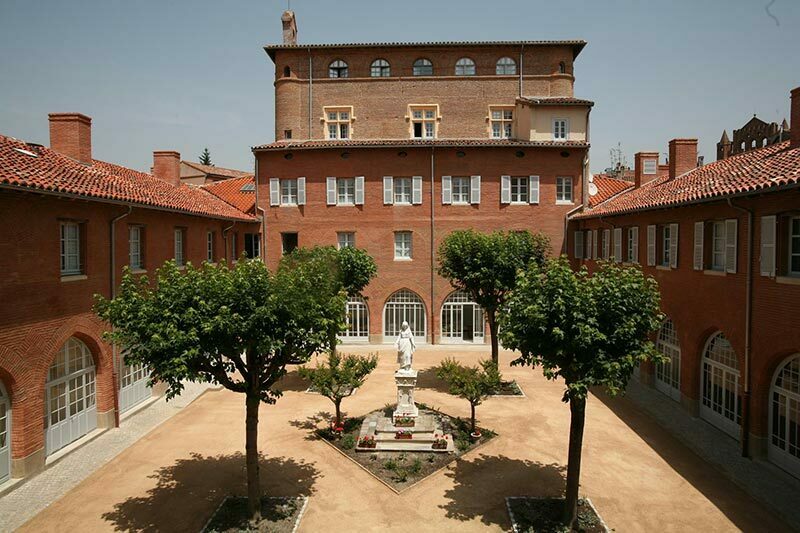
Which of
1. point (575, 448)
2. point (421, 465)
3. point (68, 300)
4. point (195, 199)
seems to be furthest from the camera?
point (195, 199)

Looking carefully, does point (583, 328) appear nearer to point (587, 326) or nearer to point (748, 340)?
point (587, 326)

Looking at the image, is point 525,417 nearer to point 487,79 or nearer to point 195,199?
point 195,199

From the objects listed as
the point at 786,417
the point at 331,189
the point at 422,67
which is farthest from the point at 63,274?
the point at 422,67

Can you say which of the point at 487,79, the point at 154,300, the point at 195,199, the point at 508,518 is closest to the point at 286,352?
the point at 154,300

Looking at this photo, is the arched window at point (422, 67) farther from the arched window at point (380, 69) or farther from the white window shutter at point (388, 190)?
the white window shutter at point (388, 190)

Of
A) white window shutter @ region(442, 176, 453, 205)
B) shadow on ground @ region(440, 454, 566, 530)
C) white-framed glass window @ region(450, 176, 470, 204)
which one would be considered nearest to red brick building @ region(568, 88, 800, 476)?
shadow on ground @ region(440, 454, 566, 530)

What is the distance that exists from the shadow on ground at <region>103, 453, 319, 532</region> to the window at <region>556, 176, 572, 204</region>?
21296 mm

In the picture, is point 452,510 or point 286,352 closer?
point 286,352

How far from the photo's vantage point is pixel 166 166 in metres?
27.1

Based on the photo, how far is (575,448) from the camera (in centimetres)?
1037

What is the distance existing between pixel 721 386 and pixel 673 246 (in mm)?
5192

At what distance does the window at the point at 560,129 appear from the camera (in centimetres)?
2962

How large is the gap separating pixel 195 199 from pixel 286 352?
55.4 feet

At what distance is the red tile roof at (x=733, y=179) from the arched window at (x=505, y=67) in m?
14.6
